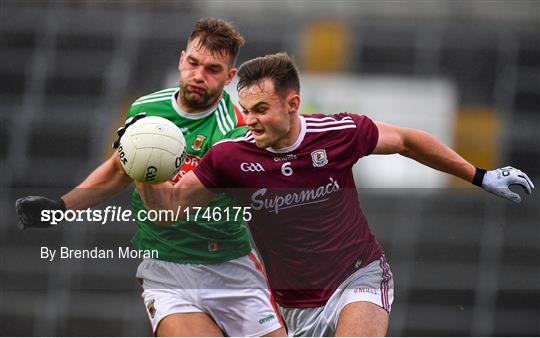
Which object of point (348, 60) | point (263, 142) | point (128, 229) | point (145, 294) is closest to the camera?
point (263, 142)

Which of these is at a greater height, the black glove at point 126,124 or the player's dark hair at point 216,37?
the player's dark hair at point 216,37

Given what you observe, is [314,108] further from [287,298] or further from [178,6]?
[287,298]

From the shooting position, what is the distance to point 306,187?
14.8 feet

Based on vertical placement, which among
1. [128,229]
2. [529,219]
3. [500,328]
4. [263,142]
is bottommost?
[500,328]

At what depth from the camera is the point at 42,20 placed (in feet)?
31.4

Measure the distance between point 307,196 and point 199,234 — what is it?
0.56 meters

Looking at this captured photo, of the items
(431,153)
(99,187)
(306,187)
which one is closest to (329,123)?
(306,187)

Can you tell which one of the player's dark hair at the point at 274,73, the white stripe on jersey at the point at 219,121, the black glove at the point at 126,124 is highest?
the player's dark hair at the point at 274,73

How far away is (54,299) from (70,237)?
27.2 inches

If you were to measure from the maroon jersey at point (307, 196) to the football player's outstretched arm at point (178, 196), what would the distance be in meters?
0.05

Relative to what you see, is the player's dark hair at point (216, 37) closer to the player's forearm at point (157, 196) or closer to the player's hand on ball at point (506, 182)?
the player's forearm at point (157, 196)

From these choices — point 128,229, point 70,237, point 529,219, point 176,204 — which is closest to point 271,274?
point 176,204

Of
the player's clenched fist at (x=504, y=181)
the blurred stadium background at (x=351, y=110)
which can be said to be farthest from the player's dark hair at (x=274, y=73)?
the blurred stadium background at (x=351, y=110)

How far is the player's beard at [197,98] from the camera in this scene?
463 centimetres
